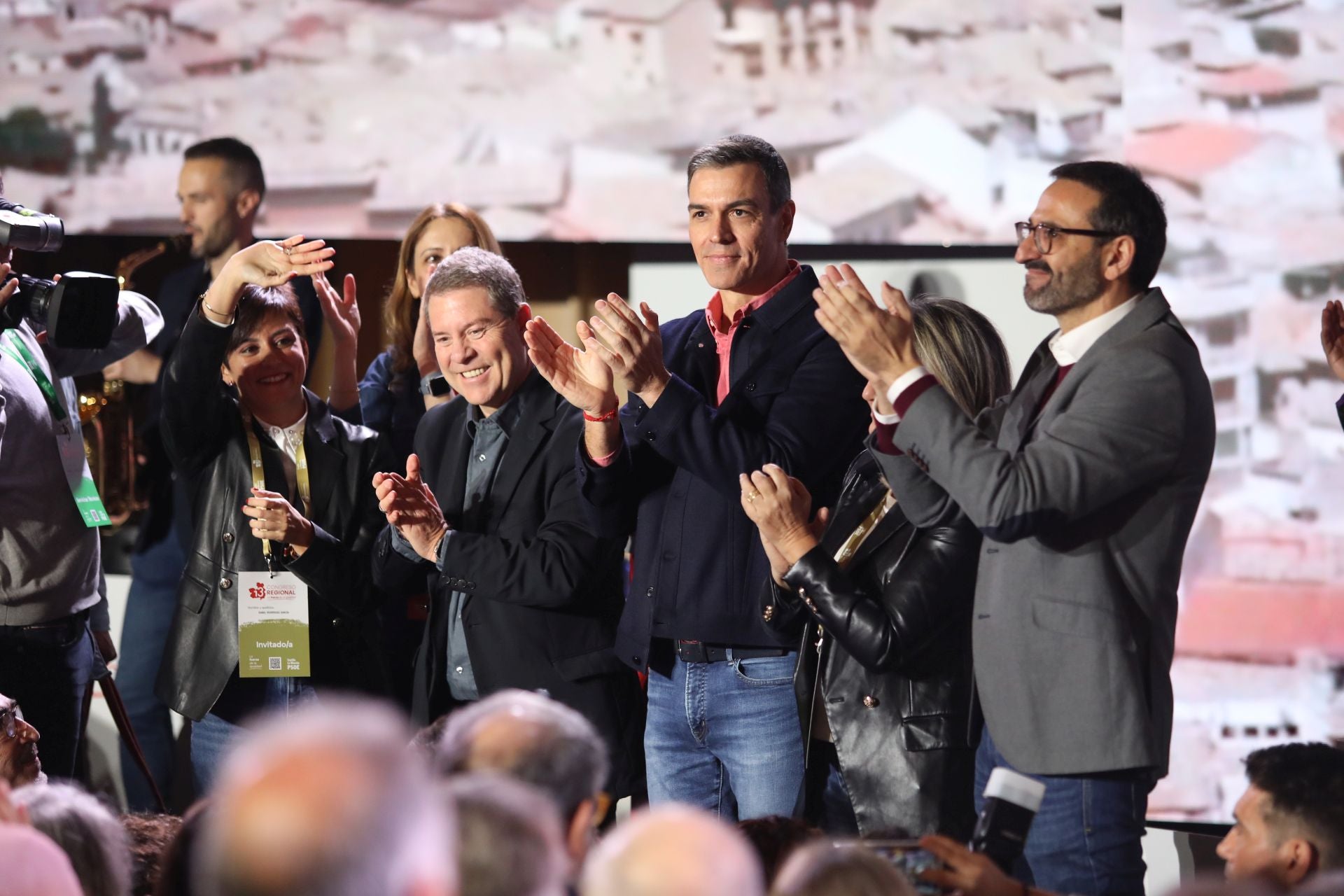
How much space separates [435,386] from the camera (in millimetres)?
3523

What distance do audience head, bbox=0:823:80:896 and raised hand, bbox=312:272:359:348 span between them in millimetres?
2179

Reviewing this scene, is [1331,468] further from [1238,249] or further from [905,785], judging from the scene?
[905,785]

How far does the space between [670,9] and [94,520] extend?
2425 mm

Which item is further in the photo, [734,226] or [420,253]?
[420,253]

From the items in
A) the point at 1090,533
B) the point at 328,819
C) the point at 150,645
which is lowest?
the point at 150,645

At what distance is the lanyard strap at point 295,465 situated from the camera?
3.12 m

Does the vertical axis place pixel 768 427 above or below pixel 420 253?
below

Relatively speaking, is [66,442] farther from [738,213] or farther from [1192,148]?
[1192,148]

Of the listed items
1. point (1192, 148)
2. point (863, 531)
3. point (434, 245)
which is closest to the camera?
point (863, 531)

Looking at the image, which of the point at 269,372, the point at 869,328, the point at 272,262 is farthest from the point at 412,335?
the point at 869,328

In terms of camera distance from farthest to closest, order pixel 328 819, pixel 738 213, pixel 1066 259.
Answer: pixel 738 213, pixel 1066 259, pixel 328 819

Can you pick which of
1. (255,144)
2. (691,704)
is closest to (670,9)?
(255,144)

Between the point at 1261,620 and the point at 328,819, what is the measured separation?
12.9ft

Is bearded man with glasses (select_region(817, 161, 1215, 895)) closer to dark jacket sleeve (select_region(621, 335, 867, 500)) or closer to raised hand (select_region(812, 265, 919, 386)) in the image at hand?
raised hand (select_region(812, 265, 919, 386))
